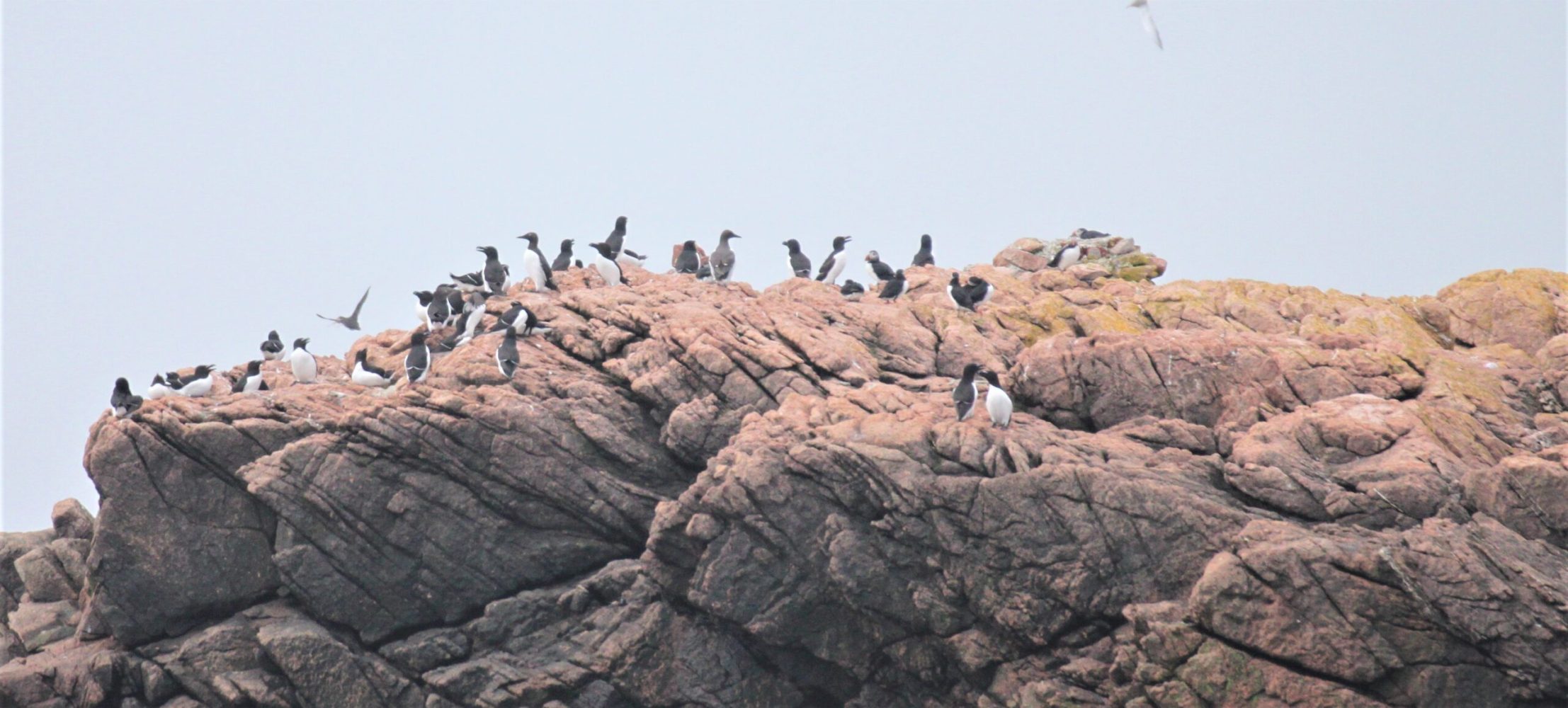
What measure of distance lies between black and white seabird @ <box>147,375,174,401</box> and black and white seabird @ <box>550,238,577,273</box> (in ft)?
33.2

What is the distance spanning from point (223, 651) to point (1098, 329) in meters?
19.8

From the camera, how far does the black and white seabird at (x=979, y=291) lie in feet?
105

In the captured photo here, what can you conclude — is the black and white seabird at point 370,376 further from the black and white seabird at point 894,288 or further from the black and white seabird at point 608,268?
the black and white seabird at point 894,288

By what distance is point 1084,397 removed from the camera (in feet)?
87.5

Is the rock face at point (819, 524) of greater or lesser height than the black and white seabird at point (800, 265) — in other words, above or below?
below

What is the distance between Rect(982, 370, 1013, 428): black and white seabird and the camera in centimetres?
2475

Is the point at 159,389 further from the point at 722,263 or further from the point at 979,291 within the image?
the point at 979,291

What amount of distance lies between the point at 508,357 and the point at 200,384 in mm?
7105

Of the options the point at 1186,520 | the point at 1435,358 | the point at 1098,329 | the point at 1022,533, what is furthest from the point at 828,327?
the point at 1435,358

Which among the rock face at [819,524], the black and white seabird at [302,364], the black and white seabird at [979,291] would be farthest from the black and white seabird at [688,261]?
the black and white seabird at [302,364]

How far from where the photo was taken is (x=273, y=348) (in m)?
35.0

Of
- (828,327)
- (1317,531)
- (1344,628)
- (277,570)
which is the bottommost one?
(1344,628)

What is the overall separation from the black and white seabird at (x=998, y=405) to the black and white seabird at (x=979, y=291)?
6.89m

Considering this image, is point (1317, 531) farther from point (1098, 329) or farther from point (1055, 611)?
point (1098, 329)
